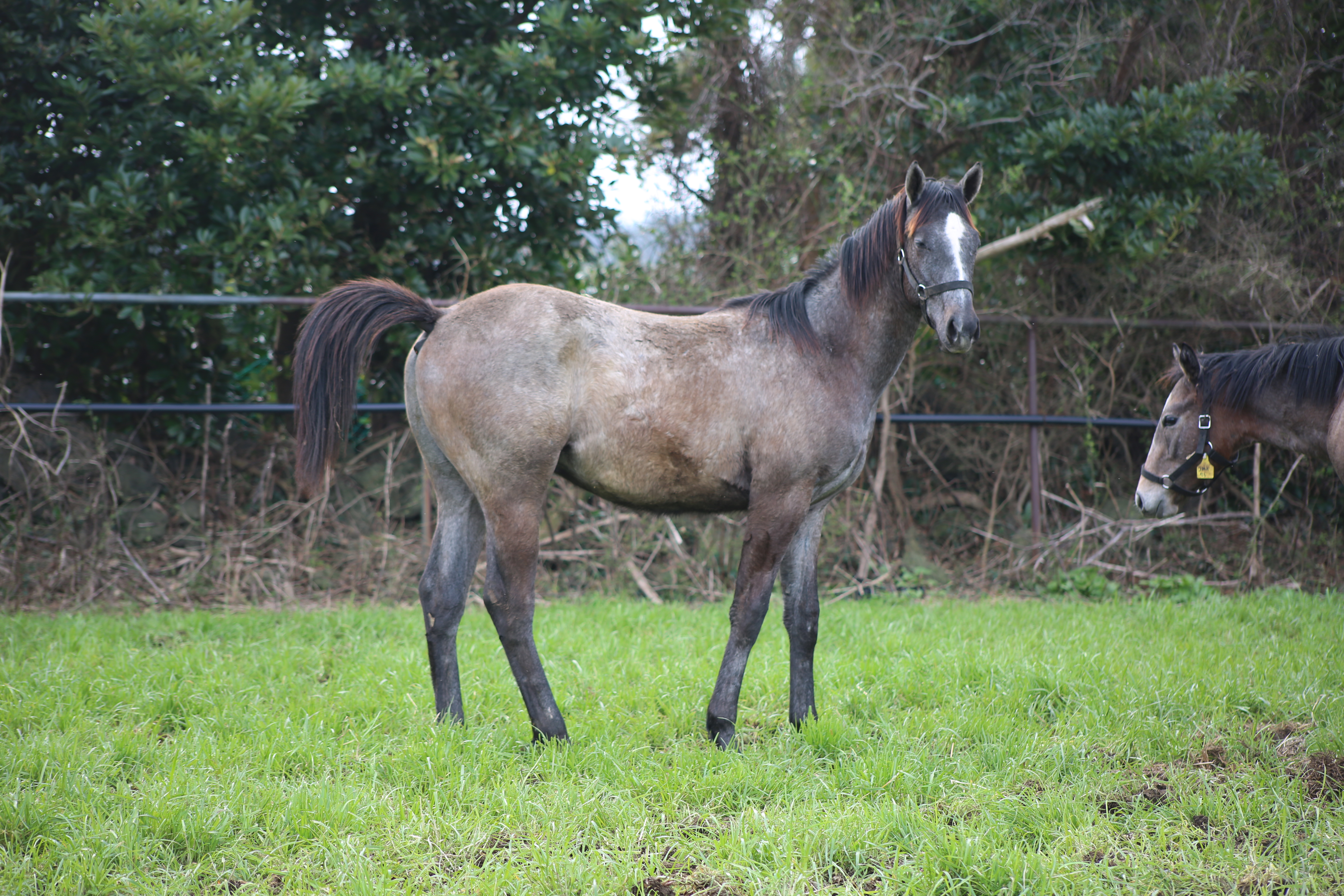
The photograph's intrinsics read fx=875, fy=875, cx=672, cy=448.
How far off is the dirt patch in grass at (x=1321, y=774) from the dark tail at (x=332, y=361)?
3272 millimetres

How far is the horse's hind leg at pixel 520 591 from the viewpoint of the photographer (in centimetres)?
305

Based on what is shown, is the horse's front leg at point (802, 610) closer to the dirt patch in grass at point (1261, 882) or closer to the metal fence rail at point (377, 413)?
the dirt patch in grass at point (1261, 882)

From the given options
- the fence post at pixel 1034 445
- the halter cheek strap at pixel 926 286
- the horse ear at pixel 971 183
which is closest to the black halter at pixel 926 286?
the halter cheek strap at pixel 926 286

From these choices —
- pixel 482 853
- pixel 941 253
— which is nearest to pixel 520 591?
pixel 482 853

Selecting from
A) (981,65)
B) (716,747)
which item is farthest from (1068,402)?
(716,747)

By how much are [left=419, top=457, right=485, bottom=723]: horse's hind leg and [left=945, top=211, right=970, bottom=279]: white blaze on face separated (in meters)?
1.97

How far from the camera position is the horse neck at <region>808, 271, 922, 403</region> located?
3.30 m

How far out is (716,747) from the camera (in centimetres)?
306

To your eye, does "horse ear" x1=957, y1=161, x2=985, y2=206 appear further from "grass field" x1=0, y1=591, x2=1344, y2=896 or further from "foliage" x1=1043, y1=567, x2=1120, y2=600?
"foliage" x1=1043, y1=567, x2=1120, y2=600

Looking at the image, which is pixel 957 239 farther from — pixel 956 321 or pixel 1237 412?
pixel 1237 412

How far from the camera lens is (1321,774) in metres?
2.76

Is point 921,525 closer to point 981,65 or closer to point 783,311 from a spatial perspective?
point 981,65

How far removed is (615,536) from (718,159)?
3.46 metres

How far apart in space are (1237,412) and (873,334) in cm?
197
